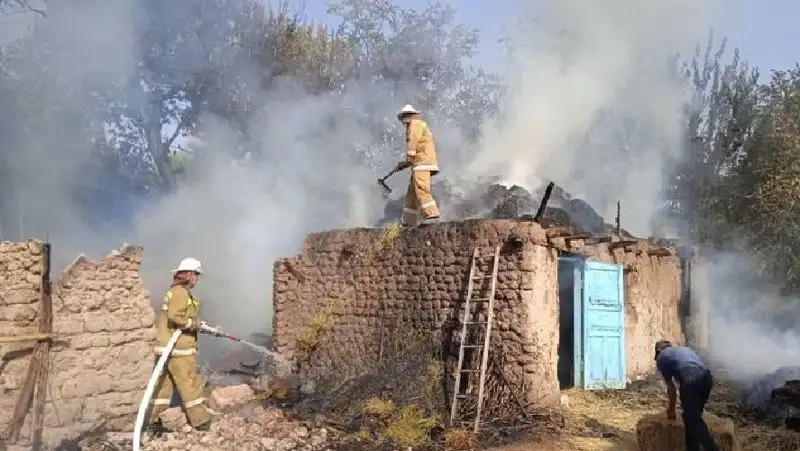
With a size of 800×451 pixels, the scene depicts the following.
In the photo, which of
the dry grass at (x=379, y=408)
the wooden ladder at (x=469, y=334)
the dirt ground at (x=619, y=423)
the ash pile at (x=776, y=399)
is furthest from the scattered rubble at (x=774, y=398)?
the dry grass at (x=379, y=408)

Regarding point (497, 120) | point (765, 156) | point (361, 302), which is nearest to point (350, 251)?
point (361, 302)

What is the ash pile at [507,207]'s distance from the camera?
14062 mm

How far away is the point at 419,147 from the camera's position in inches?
426

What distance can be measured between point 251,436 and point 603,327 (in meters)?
5.33

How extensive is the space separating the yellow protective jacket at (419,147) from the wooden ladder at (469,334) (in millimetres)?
1578

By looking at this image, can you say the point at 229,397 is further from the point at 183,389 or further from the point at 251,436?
the point at 183,389

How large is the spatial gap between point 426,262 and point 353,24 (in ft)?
54.0

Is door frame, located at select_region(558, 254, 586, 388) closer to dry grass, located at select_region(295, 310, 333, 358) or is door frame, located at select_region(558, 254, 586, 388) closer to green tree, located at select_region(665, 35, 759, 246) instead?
dry grass, located at select_region(295, 310, 333, 358)

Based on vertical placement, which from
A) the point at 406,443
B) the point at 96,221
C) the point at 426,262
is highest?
the point at 96,221

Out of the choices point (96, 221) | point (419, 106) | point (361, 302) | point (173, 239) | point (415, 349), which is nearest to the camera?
point (415, 349)

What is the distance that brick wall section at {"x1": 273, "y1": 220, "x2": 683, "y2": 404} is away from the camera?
31.4 ft

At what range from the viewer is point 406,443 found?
8.48 m

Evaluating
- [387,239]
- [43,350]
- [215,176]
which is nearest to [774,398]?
[387,239]

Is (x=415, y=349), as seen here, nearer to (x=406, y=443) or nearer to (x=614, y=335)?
(x=406, y=443)
